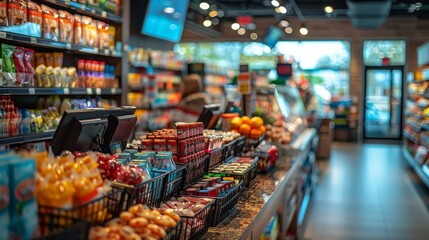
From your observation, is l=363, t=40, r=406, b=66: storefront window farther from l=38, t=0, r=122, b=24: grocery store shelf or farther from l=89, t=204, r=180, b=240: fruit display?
l=89, t=204, r=180, b=240: fruit display

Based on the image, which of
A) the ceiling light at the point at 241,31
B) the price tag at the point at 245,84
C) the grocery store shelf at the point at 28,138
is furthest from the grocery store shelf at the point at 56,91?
the ceiling light at the point at 241,31

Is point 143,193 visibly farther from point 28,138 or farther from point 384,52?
point 384,52

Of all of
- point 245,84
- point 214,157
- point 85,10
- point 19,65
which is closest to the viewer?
point 214,157

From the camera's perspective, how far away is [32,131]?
462cm

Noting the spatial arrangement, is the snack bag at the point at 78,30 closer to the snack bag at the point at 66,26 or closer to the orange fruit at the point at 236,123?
the snack bag at the point at 66,26

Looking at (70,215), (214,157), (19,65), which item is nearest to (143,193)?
(70,215)

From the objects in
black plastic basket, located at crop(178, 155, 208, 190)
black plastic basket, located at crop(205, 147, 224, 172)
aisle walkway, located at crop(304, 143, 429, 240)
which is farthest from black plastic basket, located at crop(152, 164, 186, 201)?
aisle walkway, located at crop(304, 143, 429, 240)

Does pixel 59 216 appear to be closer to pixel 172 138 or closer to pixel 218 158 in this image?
pixel 172 138

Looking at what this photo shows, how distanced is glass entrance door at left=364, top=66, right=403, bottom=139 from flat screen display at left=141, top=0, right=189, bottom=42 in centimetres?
918

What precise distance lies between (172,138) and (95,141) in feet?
1.39

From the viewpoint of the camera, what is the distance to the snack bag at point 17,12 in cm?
422

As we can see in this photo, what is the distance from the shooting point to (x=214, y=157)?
3.41 m

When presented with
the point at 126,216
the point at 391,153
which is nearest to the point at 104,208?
the point at 126,216

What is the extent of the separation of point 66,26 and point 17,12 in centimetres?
78
